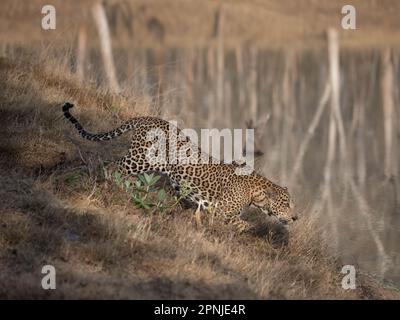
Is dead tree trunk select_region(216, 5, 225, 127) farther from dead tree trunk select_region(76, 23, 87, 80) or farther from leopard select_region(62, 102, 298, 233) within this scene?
leopard select_region(62, 102, 298, 233)

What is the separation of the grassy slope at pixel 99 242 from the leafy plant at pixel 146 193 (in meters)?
0.13

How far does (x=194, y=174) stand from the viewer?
32.1ft

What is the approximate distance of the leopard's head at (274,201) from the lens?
9.87 m

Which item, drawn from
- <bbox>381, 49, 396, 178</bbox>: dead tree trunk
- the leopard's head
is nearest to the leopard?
the leopard's head

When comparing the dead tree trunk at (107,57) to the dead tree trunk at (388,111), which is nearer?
the dead tree trunk at (107,57)

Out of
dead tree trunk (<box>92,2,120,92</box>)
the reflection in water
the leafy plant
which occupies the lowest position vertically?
the reflection in water

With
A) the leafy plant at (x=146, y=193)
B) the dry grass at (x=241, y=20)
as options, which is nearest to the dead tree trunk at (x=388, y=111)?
the dry grass at (x=241, y=20)

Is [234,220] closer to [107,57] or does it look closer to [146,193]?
[146,193]

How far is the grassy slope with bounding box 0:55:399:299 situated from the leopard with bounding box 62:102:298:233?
13.5 inches

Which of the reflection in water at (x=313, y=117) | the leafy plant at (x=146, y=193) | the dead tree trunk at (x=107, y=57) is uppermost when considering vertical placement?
the dead tree trunk at (x=107, y=57)

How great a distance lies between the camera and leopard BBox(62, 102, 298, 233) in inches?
382

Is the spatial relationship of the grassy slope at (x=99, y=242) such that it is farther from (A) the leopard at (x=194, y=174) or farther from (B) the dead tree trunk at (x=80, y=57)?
(B) the dead tree trunk at (x=80, y=57)

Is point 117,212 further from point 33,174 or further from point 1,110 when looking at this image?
point 1,110

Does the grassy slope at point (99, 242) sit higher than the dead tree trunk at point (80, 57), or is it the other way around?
the dead tree trunk at point (80, 57)
